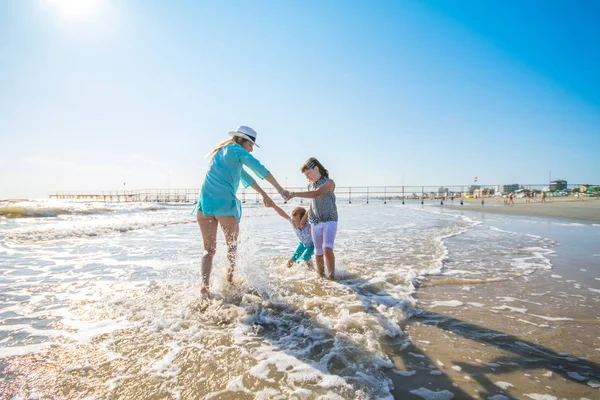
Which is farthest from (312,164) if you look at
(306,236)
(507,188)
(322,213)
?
(507,188)

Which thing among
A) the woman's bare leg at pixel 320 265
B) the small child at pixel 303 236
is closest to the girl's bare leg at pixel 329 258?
the woman's bare leg at pixel 320 265

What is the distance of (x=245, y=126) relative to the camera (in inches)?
126

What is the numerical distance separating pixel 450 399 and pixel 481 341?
84 centimetres

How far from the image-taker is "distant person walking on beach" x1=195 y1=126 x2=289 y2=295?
301cm

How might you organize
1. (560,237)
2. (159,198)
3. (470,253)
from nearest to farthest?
(470,253)
(560,237)
(159,198)

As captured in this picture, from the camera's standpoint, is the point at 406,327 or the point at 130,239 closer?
the point at 406,327

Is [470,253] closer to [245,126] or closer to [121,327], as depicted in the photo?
[245,126]

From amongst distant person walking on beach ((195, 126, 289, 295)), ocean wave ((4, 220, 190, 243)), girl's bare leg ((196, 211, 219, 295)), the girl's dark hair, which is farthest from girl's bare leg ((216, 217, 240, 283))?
ocean wave ((4, 220, 190, 243))

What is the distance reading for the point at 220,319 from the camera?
262 cm

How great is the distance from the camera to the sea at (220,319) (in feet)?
5.70

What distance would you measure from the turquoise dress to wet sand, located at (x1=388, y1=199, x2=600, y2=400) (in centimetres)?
202

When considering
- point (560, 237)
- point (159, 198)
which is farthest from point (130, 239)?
point (159, 198)

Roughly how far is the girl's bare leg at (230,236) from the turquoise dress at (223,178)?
3.2 inches

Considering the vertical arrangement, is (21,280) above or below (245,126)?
below
